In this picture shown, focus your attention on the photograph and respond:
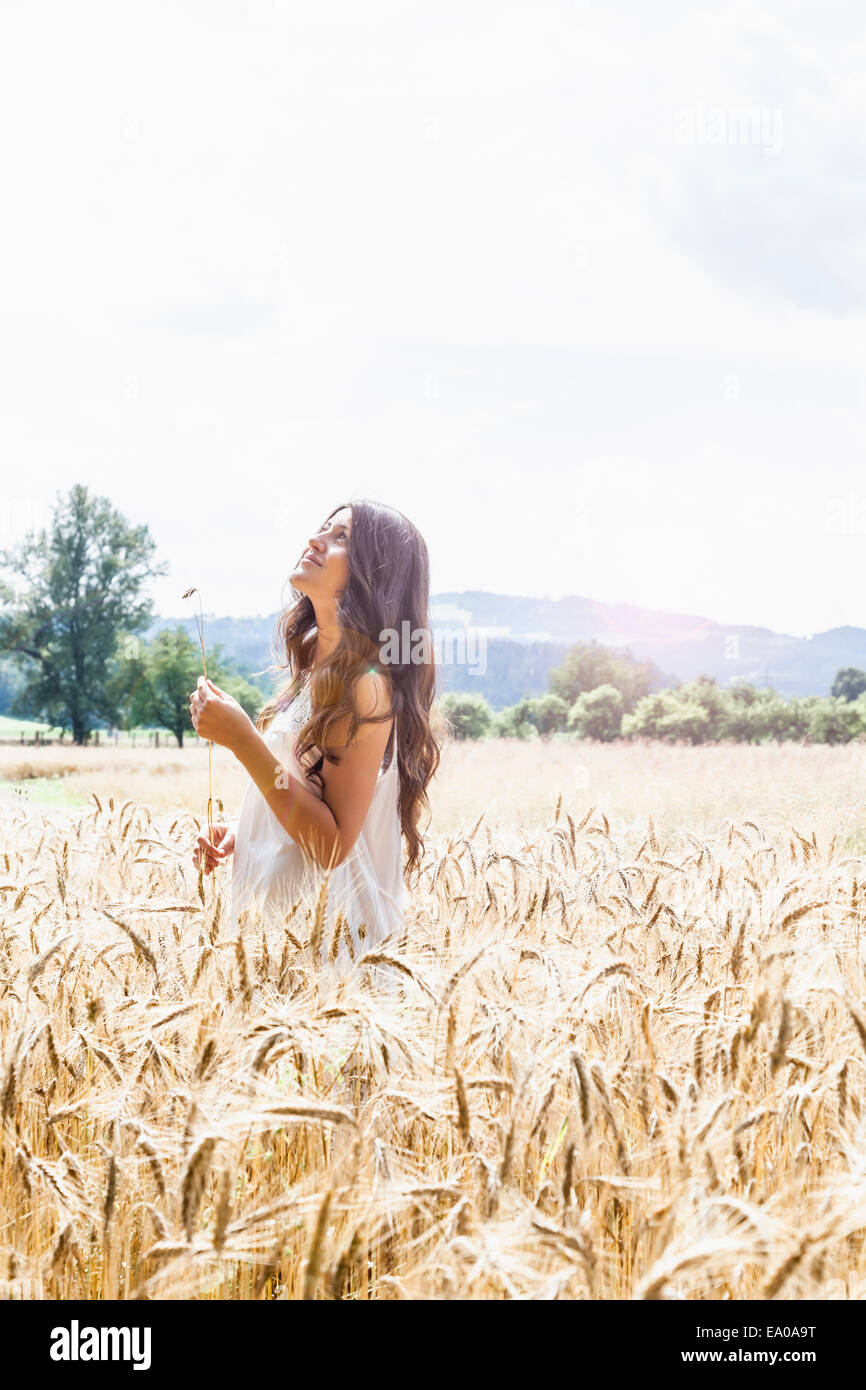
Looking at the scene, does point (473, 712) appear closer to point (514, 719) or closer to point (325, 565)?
point (514, 719)

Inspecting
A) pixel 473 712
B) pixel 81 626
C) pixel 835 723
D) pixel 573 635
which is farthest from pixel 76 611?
pixel 573 635

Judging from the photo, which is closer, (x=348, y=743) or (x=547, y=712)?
(x=348, y=743)

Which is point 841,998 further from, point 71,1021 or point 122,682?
point 122,682

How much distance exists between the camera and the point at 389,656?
271 cm

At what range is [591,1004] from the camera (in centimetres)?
172

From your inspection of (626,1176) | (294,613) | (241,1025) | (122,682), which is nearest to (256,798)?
(294,613)

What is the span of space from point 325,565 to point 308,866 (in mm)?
809

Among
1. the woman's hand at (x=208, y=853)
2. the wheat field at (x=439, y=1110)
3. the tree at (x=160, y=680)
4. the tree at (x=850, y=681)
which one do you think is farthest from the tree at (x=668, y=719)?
the wheat field at (x=439, y=1110)

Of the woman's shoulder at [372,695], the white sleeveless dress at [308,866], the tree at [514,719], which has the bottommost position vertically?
the tree at [514,719]

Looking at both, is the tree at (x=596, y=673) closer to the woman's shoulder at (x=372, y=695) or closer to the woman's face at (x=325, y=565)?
the woman's face at (x=325, y=565)

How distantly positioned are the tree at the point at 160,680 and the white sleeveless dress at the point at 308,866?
32938 mm

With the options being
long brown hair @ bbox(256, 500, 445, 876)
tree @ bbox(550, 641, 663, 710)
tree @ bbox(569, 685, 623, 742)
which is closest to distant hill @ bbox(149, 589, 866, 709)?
tree @ bbox(550, 641, 663, 710)

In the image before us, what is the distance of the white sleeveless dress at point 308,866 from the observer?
7.75 ft

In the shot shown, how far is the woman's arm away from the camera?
2.38m
